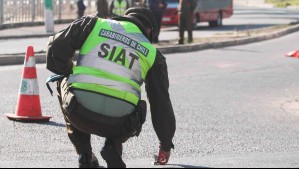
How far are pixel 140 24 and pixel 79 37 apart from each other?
484 mm

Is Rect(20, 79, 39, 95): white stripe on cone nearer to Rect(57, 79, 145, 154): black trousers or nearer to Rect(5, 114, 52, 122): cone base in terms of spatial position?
Rect(5, 114, 52, 122): cone base

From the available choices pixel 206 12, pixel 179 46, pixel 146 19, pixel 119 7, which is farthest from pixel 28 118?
pixel 206 12

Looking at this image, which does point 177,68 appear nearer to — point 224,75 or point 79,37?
point 224,75

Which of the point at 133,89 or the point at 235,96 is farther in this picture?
the point at 235,96

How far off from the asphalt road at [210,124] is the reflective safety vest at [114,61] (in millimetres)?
1606

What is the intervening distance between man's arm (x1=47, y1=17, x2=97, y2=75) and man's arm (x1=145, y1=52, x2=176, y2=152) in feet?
1.80

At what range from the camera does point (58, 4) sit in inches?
1400

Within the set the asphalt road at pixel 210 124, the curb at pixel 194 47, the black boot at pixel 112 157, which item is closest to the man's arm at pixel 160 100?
the black boot at pixel 112 157

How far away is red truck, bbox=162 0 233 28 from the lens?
33688 millimetres

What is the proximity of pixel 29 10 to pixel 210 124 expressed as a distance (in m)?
23.2

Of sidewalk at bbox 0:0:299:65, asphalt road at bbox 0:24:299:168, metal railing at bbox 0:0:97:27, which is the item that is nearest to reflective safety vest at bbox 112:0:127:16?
sidewalk at bbox 0:0:299:65

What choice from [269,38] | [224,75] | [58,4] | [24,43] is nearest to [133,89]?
[224,75]

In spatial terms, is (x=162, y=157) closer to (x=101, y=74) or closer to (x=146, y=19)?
(x=101, y=74)

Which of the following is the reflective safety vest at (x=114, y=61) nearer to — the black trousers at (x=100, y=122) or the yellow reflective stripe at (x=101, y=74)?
the yellow reflective stripe at (x=101, y=74)
